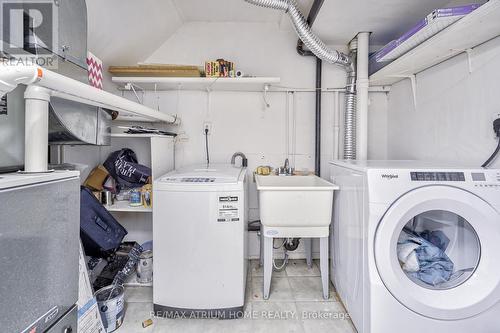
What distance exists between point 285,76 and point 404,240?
1.74 metres

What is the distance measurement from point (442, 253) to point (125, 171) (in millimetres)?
2255

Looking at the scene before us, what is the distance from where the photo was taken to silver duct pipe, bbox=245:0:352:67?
170 cm

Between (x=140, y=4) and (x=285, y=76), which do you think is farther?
(x=285, y=76)

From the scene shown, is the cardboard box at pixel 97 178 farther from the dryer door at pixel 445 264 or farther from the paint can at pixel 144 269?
the dryer door at pixel 445 264

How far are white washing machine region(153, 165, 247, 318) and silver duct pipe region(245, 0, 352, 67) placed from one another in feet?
4.00

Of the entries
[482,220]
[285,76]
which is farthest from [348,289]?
[285,76]

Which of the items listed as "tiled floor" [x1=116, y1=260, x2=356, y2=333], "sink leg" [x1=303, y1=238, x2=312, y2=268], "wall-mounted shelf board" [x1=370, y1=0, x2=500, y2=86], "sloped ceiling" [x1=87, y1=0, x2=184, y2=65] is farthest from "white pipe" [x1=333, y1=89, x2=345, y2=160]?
"sloped ceiling" [x1=87, y1=0, x2=184, y2=65]

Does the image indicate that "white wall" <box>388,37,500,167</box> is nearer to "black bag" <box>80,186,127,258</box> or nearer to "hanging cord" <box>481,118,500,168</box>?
"hanging cord" <box>481,118,500,168</box>

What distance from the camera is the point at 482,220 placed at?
1200 millimetres

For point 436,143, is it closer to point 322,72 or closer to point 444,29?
point 444,29

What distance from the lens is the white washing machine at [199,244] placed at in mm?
1553

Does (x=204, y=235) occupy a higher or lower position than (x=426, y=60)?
lower

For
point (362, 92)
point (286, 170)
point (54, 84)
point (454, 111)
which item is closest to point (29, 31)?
point (54, 84)

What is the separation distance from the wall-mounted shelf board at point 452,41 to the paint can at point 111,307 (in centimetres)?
247
